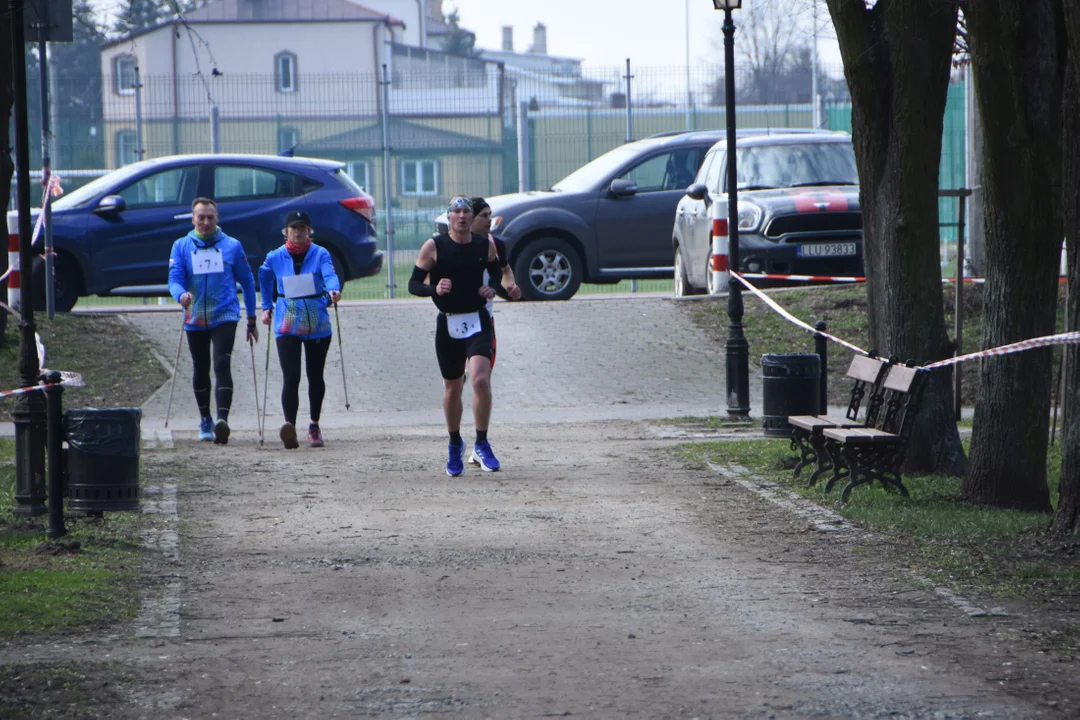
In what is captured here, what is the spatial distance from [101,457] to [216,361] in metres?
3.88

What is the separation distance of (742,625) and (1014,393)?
343 cm

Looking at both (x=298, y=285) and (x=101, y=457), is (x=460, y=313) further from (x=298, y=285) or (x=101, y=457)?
(x=101, y=457)

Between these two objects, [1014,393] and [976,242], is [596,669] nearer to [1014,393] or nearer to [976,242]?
[1014,393]

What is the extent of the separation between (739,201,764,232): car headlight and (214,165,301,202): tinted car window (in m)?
5.07

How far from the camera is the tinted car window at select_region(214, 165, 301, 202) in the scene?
61.5 ft

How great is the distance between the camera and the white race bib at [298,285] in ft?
40.2

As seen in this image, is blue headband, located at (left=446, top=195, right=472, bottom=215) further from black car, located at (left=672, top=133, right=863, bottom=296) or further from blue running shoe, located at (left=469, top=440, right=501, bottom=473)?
black car, located at (left=672, top=133, right=863, bottom=296)

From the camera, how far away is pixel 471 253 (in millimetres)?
10781

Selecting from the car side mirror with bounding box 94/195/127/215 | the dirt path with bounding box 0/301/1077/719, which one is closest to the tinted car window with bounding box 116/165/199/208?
the car side mirror with bounding box 94/195/127/215

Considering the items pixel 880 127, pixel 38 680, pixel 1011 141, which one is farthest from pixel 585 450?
pixel 38 680

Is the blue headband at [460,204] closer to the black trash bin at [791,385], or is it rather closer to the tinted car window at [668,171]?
the black trash bin at [791,385]

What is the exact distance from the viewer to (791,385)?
38.8 ft

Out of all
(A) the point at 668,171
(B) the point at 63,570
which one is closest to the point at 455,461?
(B) the point at 63,570

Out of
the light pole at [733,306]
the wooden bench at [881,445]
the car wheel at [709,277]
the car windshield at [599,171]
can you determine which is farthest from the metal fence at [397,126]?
the wooden bench at [881,445]
